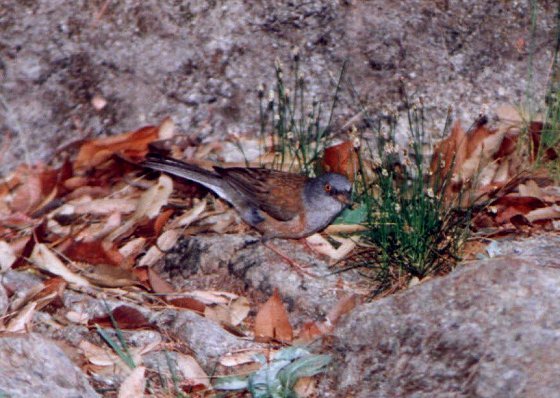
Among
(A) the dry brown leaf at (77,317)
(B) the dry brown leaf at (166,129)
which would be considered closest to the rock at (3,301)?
(A) the dry brown leaf at (77,317)

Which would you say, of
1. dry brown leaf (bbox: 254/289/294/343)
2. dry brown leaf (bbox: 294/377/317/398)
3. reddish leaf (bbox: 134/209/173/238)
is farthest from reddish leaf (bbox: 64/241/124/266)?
dry brown leaf (bbox: 294/377/317/398)

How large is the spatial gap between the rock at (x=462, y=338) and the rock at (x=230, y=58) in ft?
8.25

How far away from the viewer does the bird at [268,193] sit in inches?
233

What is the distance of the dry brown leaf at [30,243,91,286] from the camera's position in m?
5.46

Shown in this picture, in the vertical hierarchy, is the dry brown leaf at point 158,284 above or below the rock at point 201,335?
below

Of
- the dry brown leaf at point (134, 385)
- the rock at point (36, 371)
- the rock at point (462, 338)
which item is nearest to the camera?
the rock at point (462, 338)

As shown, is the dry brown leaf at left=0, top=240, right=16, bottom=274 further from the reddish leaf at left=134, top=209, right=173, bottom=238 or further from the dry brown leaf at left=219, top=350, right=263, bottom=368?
the dry brown leaf at left=219, top=350, right=263, bottom=368

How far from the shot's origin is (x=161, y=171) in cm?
636

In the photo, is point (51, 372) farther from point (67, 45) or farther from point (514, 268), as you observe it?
point (67, 45)

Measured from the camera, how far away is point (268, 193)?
6.14 metres

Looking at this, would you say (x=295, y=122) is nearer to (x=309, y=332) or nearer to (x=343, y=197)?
(x=343, y=197)

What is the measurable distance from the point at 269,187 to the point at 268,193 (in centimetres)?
4

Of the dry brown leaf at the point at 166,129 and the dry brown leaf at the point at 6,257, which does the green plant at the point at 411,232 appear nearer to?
the dry brown leaf at the point at 166,129

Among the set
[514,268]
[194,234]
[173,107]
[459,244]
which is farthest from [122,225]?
[514,268]
